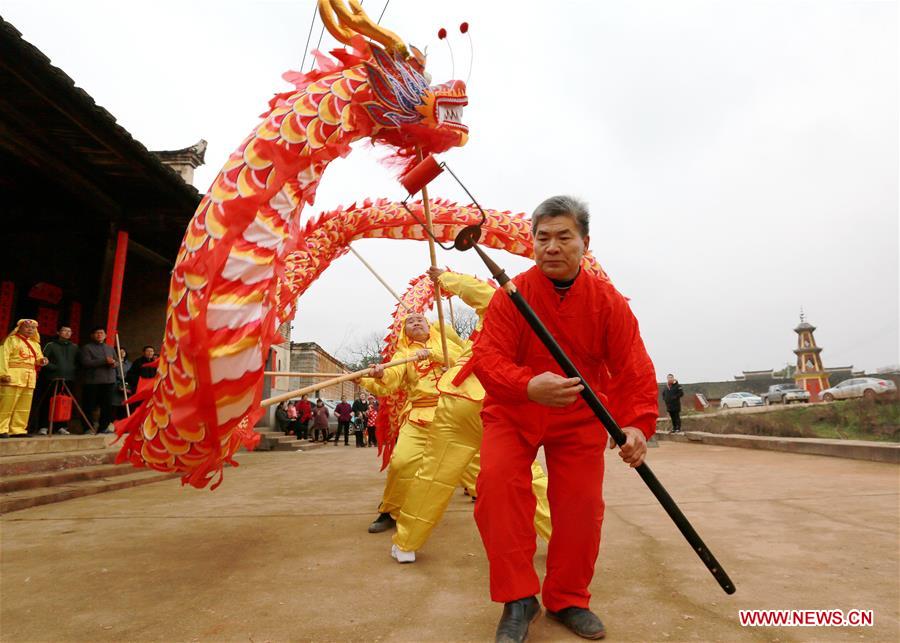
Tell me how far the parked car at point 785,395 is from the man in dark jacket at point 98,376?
2848 cm

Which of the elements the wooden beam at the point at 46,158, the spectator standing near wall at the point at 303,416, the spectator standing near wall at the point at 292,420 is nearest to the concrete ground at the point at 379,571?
the wooden beam at the point at 46,158

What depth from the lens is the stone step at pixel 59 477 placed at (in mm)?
4264

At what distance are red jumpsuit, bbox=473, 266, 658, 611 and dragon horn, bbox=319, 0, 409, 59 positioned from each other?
4.56 ft

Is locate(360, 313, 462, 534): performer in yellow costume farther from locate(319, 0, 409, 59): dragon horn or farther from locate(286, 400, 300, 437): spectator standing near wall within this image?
locate(286, 400, 300, 437): spectator standing near wall

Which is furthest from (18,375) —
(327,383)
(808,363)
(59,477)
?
(808,363)

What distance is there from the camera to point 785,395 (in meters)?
27.8

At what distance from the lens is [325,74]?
2564 millimetres

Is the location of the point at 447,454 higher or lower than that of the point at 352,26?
lower

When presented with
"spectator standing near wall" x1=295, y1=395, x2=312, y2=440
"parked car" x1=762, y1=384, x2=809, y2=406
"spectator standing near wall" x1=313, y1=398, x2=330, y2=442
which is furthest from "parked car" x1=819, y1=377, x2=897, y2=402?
"spectator standing near wall" x1=295, y1=395, x2=312, y2=440

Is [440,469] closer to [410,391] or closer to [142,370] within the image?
[410,391]

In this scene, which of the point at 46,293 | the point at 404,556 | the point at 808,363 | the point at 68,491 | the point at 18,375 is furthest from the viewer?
the point at 808,363

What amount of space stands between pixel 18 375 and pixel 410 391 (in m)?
4.52

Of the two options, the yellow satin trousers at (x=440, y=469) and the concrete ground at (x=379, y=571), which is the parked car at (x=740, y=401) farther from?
the yellow satin trousers at (x=440, y=469)

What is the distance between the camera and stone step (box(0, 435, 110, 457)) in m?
4.90
